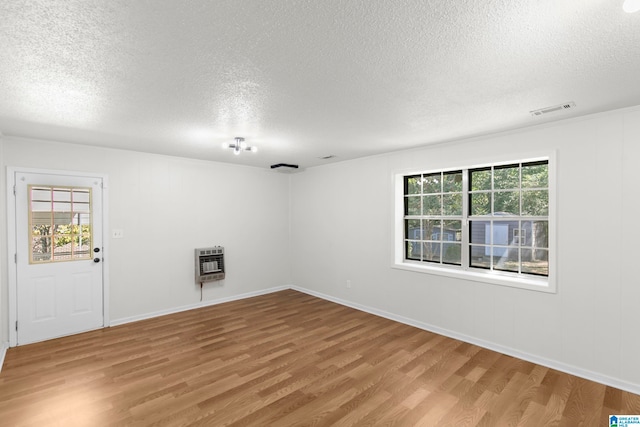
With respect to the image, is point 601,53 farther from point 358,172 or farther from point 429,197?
point 358,172

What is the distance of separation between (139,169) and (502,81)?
4.59 m

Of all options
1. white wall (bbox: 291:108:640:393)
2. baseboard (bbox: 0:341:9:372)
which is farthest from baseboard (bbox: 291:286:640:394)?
baseboard (bbox: 0:341:9:372)

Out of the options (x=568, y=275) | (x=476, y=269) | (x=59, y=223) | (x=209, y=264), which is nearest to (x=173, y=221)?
(x=209, y=264)

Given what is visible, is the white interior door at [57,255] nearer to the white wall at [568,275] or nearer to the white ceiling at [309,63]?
the white ceiling at [309,63]

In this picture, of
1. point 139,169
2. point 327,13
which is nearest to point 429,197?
point 327,13

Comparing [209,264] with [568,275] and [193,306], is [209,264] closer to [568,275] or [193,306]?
[193,306]

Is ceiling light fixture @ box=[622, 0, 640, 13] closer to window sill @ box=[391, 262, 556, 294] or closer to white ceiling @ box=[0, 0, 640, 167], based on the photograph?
white ceiling @ box=[0, 0, 640, 167]

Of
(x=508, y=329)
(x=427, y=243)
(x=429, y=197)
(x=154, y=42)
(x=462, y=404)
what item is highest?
(x=154, y=42)

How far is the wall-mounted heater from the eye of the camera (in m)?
5.04

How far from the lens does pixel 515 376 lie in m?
2.91

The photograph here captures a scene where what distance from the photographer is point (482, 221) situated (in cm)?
384

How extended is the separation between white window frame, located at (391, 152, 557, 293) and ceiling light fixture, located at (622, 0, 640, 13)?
6.56ft

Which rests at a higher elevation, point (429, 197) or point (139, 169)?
point (139, 169)

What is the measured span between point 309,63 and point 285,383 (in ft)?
8.69
